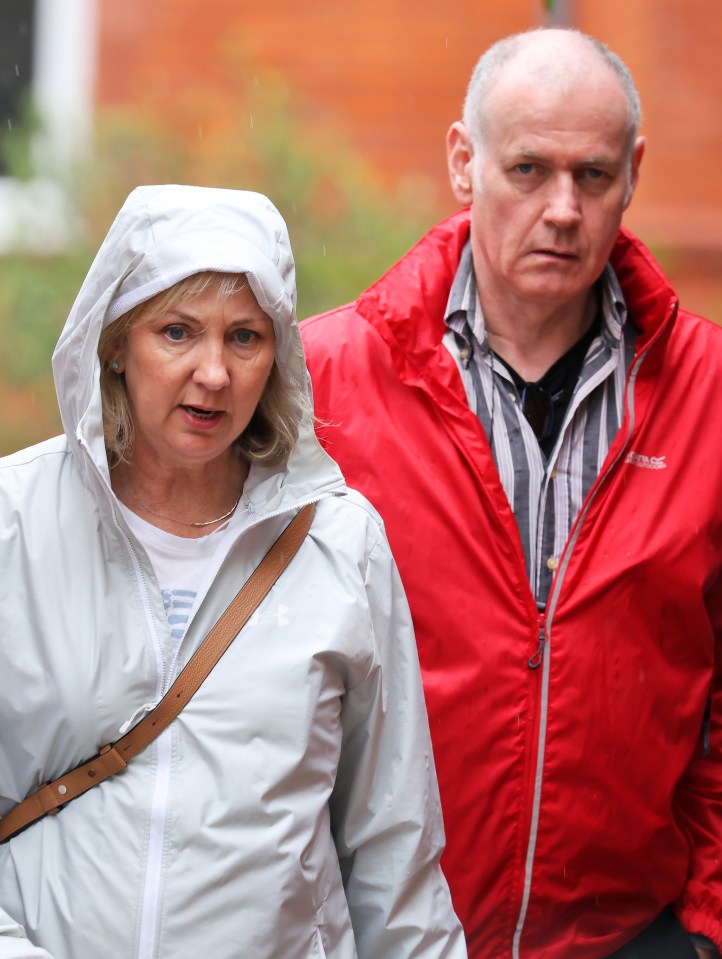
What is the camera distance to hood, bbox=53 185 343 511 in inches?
94.9

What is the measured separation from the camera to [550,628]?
302cm

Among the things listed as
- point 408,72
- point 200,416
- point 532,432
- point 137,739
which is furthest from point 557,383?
point 408,72

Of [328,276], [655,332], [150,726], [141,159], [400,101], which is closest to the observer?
[150,726]

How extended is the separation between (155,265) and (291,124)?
441cm

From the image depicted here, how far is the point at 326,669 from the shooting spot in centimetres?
248

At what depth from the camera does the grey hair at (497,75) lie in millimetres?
3299

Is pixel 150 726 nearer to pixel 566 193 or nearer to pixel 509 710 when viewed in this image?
pixel 509 710

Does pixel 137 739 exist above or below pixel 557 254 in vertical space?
below

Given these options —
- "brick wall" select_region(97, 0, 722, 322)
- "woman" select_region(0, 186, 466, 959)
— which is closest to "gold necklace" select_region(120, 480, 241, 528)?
"woman" select_region(0, 186, 466, 959)

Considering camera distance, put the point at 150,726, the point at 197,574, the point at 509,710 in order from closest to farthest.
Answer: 1. the point at 150,726
2. the point at 197,574
3. the point at 509,710

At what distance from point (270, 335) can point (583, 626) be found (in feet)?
3.13

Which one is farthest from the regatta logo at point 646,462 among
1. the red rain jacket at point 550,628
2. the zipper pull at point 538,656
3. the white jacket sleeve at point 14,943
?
the white jacket sleeve at point 14,943

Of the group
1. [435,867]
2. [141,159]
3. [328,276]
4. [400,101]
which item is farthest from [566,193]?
[400,101]

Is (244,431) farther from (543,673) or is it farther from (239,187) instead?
(239,187)
